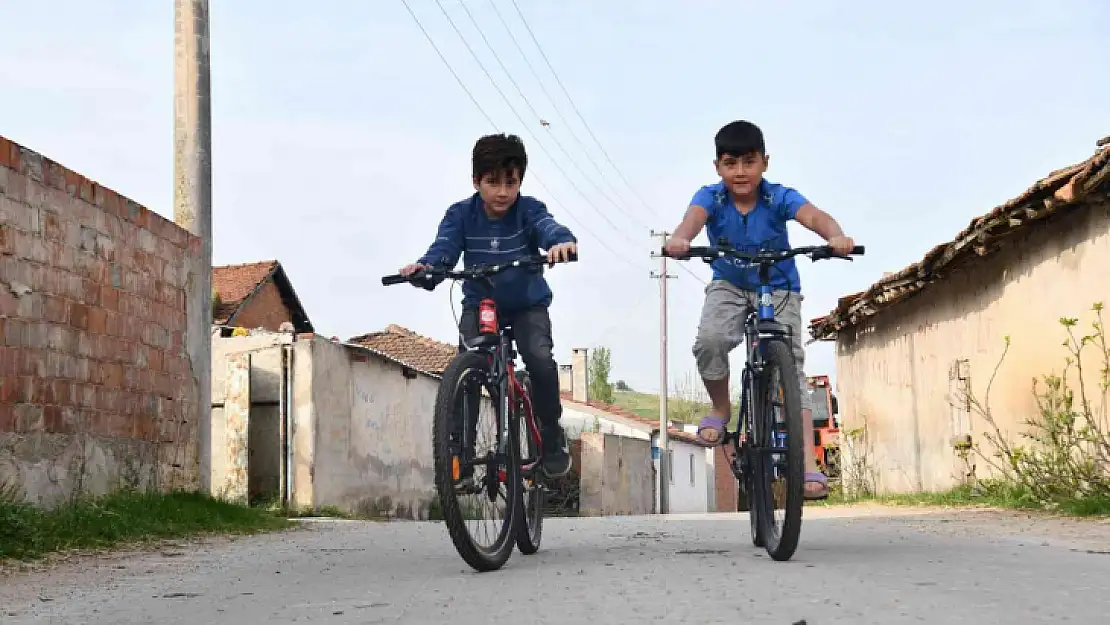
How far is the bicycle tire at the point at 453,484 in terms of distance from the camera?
506 centimetres

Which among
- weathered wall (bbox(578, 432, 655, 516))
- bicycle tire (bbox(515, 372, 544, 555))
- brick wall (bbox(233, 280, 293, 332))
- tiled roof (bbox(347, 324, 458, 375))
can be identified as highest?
brick wall (bbox(233, 280, 293, 332))

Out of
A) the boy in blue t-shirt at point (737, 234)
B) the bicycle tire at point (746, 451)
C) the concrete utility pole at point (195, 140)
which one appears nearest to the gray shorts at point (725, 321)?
the boy in blue t-shirt at point (737, 234)

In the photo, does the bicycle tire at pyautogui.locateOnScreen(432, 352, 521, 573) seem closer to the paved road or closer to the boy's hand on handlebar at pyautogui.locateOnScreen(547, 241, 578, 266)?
the paved road

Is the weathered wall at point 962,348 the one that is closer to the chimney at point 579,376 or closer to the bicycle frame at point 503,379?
the bicycle frame at point 503,379

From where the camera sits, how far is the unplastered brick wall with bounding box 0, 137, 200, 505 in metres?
7.95

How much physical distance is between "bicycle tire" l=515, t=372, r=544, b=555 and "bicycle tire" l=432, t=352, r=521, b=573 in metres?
0.11

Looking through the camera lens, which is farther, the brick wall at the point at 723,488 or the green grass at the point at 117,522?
the brick wall at the point at 723,488

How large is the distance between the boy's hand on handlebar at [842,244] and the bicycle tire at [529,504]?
1527 millimetres

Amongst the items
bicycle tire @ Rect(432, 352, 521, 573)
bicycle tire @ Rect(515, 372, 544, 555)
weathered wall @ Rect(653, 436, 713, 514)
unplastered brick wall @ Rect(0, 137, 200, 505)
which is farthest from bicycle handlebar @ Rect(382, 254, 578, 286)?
weathered wall @ Rect(653, 436, 713, 514)

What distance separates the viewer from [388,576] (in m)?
5.20

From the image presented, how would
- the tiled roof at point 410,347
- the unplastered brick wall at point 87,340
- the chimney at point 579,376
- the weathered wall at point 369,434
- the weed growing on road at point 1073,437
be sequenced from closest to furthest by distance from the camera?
the unplastered brick wall at point 87,340, the weed growing on road at point 1073,437, the weathered wall at point 369,434, the tiled roof at point 410,347, the chimney at point 579,376

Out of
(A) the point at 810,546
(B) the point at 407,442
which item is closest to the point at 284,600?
(A) the point at 810,546

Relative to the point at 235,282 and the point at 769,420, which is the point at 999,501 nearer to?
the point at 769,420

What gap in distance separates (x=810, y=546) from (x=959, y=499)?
663cm
